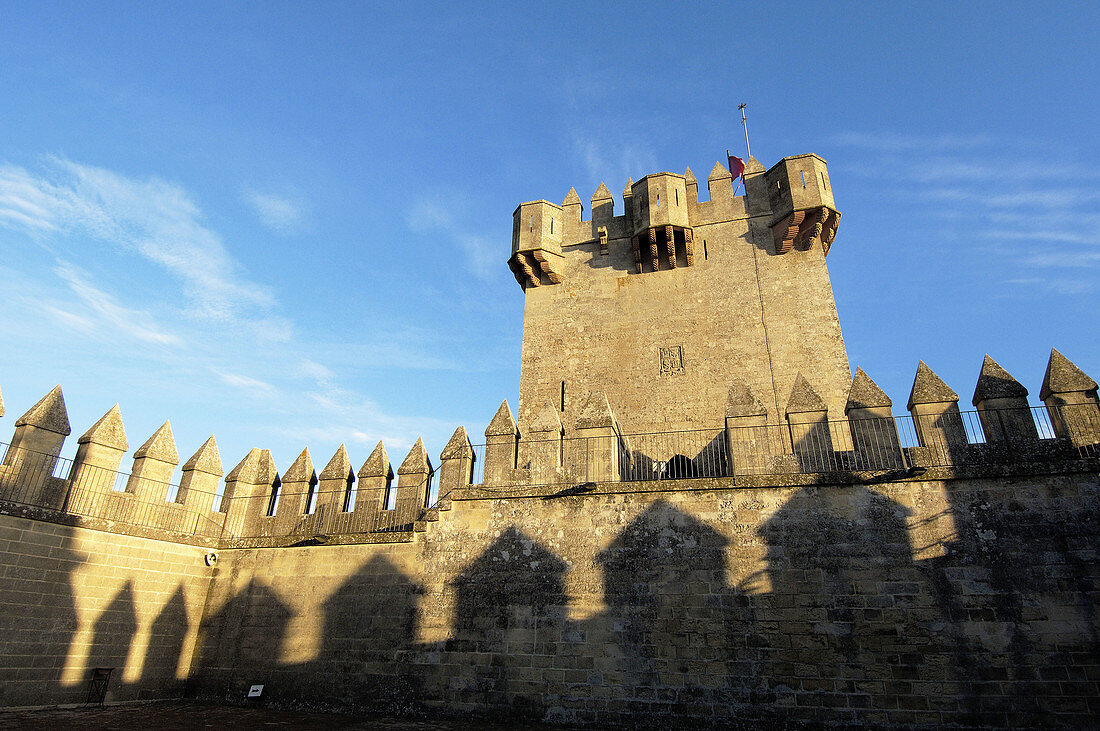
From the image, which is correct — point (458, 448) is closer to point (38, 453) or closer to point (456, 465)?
point (456, 465)

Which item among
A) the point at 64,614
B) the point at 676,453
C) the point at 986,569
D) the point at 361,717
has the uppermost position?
the point at 676,453

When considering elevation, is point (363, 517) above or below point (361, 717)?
above

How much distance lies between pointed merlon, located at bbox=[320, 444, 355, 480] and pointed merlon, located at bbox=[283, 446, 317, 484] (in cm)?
54

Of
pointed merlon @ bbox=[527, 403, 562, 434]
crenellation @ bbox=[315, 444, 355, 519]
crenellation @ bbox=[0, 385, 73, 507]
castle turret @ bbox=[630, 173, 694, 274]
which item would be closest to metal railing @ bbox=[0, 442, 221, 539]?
crenellation @ bbox=[0, 385, 73, 507]

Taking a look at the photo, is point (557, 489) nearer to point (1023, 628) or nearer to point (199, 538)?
point (1023, 628)

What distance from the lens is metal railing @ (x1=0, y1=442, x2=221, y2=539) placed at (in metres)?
10.5

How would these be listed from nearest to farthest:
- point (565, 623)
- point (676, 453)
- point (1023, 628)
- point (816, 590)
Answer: point (1023, 628)
point (816, 590)
point (565, 623)
point (676, 453)

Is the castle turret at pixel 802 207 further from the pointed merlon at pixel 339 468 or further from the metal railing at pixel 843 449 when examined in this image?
the pointed merlon at pixel 339 468

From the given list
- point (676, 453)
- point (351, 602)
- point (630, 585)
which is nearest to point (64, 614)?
point (351, 602)

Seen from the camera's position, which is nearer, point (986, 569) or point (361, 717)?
point (986, 569)

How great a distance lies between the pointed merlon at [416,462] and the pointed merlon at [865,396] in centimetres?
843

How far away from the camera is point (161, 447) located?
12484 millimetres

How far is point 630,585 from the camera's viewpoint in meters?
9.52

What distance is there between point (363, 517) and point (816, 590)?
862 cm
